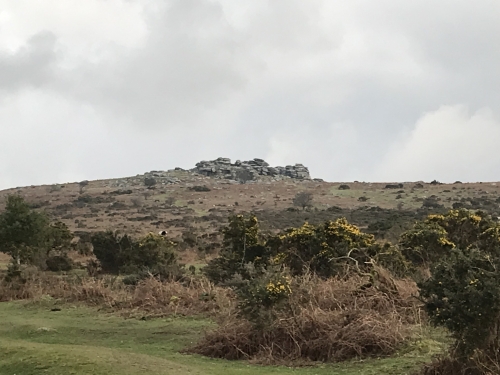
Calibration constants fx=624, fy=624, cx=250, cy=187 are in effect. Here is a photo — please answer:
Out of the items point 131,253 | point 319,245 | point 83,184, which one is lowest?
point 131,253

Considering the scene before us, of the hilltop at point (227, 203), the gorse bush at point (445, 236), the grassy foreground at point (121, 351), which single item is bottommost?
the grassy foreground at point (121, 351)

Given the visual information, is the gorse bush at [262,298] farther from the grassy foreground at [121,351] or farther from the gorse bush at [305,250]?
the gorse bush at [305,250]

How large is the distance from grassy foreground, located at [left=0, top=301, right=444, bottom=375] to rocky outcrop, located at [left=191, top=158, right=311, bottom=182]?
9318 cm

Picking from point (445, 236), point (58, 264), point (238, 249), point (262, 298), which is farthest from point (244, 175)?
point (262, 298)

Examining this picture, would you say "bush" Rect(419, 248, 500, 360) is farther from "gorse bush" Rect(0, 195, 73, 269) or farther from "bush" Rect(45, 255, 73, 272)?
"bush" Rect(45, 255, 73, 272)

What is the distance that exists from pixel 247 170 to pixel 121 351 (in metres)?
105

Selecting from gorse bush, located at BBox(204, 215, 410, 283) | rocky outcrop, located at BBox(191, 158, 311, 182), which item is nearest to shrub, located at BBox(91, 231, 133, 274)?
gorse bush, located at BBox(204, 215, 410, 283)

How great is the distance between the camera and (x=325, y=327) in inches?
428

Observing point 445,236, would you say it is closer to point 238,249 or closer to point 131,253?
point 238,249

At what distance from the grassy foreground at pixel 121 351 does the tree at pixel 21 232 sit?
29.8 feet

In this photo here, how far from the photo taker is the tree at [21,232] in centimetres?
2422

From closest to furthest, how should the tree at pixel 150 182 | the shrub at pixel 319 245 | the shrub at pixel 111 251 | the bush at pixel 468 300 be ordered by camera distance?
the bush at pixel 468 300 < the shrub at pixel 319 245 < the shrub at pixel 111 251 < the tree at pixel 150 182

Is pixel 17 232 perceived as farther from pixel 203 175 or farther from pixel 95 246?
pixel 203 175

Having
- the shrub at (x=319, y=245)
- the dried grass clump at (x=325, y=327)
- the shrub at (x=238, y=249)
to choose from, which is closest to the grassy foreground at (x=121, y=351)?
the dried grass clump at (x=325, y=327)
